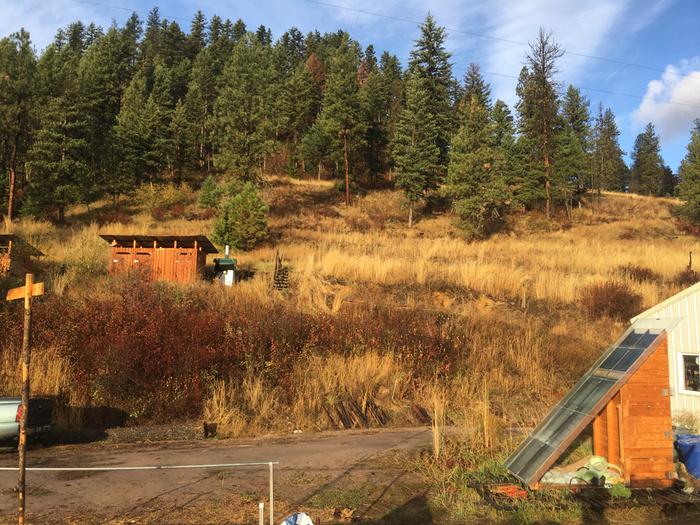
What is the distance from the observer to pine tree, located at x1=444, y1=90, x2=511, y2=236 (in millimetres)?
35750

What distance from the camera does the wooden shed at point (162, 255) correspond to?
62.9 feet

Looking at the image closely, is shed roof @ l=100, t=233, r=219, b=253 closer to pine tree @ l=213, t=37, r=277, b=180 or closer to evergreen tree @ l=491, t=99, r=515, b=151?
pine tree @ l=213, t=37, r=277, b=180

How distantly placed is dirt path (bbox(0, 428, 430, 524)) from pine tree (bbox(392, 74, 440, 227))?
3226 centimetres

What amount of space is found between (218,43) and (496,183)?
216 feet

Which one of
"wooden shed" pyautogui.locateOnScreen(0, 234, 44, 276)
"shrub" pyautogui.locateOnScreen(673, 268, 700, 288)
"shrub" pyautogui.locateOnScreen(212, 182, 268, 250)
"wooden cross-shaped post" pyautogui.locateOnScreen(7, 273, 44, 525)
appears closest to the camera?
"wooden cross-shaped post" pyautogui.locateOnScreen(7, 273, 44, 525)

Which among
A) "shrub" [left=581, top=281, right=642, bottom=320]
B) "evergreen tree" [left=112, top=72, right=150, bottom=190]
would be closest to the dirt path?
"shrub" [left=581, top=281, right=642, bottom=320]

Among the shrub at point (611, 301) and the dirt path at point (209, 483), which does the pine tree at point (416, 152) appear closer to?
the shrub at point (611, 301)

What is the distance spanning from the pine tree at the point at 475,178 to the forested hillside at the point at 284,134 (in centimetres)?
9

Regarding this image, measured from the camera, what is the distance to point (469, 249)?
31.6 metres

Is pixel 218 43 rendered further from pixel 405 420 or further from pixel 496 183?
pixel 405 420

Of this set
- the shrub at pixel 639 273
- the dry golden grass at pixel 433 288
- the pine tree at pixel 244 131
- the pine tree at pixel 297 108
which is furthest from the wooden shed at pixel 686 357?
the pine tree at pixel 297 108

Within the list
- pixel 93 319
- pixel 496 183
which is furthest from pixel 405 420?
pixel 496 183

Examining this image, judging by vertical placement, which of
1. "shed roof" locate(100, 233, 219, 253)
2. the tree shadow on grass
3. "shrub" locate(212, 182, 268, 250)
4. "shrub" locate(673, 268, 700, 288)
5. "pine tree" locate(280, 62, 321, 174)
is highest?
"pine tree" locate(280, 62, 321, 174)

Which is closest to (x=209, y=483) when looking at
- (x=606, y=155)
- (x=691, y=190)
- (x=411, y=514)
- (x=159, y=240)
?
(x=411, y=514)
